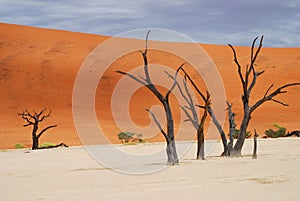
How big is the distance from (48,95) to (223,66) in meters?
27.1

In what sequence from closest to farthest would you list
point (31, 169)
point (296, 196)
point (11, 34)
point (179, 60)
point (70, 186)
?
1. point (296, 196)
2. point (70, 186)
3. point (31, 169)
4. point (179, 60)
5. point (11, 34)

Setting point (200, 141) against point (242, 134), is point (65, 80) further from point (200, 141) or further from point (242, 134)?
point (200, 141)

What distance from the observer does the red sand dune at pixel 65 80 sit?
42.3m

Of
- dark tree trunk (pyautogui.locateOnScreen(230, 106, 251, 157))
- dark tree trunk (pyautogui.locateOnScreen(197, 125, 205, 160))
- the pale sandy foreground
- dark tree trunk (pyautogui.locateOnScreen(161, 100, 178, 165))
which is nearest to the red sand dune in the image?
dark tree trunk (pyautogui.locateOnScreen(230, 106, 251, 157))

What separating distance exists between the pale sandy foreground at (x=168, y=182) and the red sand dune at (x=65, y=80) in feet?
62.6

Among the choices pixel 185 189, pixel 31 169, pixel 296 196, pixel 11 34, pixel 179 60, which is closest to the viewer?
pixel 296 196

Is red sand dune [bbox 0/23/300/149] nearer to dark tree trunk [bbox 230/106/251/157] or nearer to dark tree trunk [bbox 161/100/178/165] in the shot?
dark tree trunk [bbox 230/106/251/157]

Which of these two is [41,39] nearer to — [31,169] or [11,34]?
[11,34]

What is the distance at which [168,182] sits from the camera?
40.0 ft

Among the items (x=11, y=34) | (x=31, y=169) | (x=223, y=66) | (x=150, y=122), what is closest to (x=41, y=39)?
(x=11, y=34)

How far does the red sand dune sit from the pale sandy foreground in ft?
62.6

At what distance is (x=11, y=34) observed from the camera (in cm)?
7969

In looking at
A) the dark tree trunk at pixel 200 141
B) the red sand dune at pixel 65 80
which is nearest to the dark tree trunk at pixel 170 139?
the dark tree trunk at pixel 200 141

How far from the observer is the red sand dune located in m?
42.3
